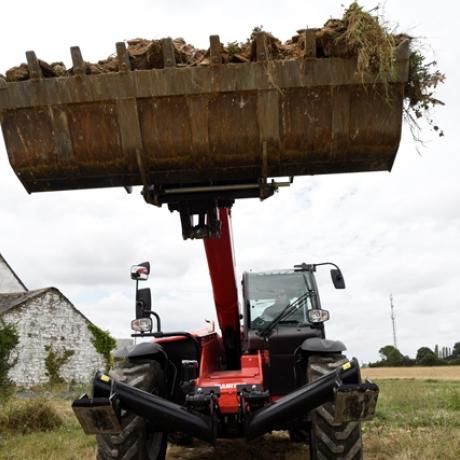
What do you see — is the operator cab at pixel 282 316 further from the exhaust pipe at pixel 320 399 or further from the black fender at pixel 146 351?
the black fender at pixel 146 351

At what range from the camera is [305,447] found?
8.16 meters

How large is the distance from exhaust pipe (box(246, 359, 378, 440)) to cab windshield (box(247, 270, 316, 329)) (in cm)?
165

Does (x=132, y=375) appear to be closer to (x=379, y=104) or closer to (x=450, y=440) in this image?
(x=379, y=104)

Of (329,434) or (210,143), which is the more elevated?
(210,143)

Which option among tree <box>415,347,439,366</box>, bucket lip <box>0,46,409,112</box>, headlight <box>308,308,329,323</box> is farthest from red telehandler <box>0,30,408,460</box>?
tree <box>415,347,439,366</box>

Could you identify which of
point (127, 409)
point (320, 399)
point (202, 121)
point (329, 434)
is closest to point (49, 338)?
point (127, 409)

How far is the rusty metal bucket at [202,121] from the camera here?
4.67 meters

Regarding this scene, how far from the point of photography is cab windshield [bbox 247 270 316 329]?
6.75 meters

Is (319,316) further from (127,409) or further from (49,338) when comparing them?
(49,338)

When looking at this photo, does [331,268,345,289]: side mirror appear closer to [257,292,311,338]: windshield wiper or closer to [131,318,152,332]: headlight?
[257,292,311,338]: windshield wiper

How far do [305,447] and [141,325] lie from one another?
11.0 ft

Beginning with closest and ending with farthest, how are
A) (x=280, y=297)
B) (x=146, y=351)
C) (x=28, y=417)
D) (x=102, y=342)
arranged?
(x=146, y=351) → (x=280, y=297) → (x=28, y=417) → (x=102, y=342)

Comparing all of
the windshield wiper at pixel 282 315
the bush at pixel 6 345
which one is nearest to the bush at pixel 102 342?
the bush at pixel 6 345

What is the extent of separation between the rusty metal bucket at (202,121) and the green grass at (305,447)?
366 centimetres
